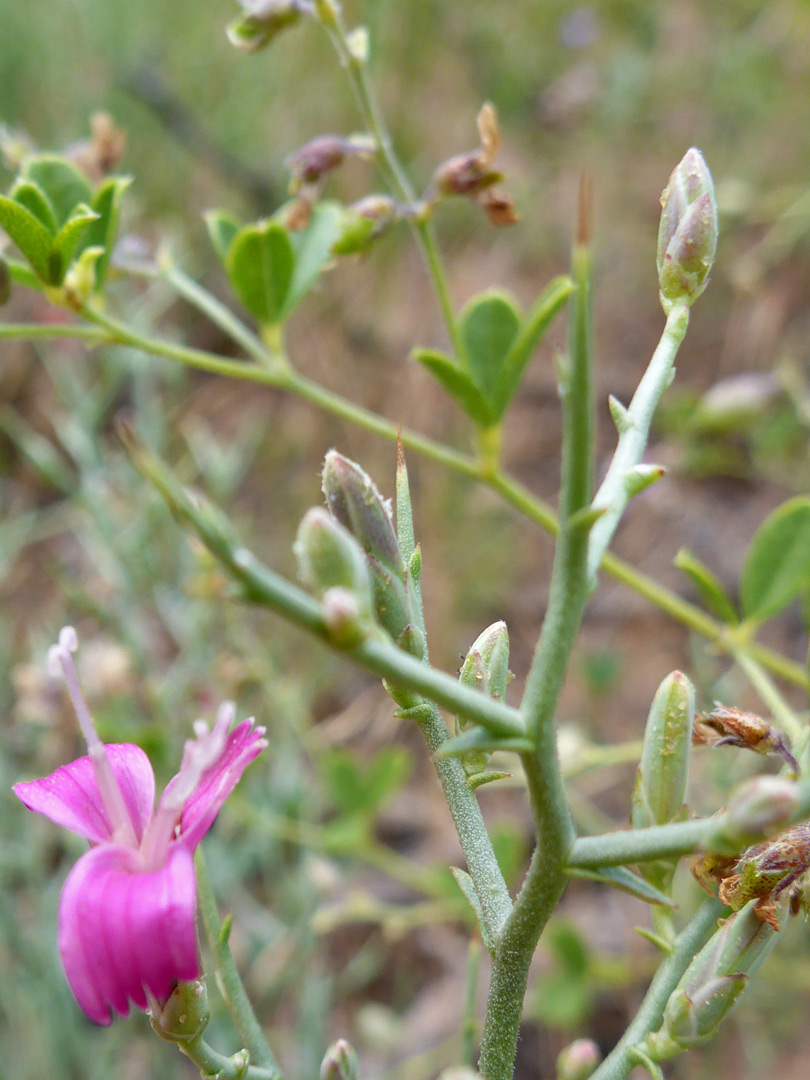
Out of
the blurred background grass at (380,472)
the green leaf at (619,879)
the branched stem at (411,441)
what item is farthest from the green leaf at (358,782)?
the green leaf at (619,879)

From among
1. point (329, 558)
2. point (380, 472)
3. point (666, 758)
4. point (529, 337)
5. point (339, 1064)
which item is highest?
point (329, 558)

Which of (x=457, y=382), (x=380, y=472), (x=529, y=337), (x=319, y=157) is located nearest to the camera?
(x=529, y=337)

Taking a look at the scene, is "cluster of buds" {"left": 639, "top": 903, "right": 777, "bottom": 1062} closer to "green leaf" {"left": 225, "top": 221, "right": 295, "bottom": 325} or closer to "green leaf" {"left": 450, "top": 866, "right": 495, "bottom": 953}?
"green leaf" {"left": 450, "top": 866, "right": 495, "bottom": 953}

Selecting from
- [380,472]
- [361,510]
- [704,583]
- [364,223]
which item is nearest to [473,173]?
[364,223]

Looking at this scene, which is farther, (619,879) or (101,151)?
(101,151)

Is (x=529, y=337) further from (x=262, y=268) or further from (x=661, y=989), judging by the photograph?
(x=661, y=989)

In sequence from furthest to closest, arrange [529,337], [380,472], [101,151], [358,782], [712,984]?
[380,472], [358,782], [101,151], [529,337], [712,984]

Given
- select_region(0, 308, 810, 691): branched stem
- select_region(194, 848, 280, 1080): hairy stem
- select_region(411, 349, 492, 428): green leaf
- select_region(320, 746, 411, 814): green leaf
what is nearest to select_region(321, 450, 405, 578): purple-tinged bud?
select_region(194, 848, 280, 1080): hairy stem
